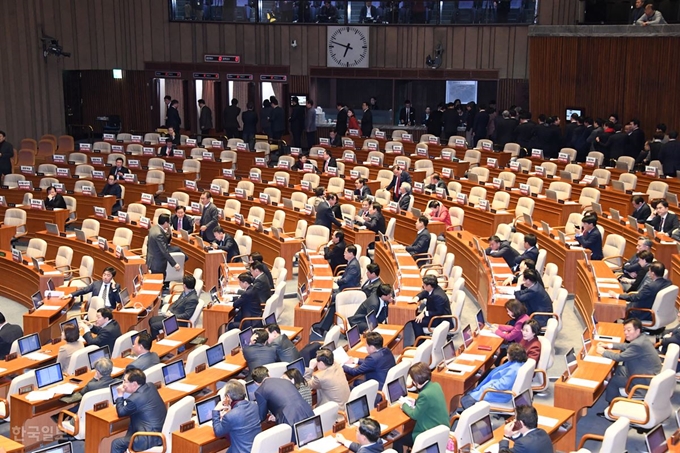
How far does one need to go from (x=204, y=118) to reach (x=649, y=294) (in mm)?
18158

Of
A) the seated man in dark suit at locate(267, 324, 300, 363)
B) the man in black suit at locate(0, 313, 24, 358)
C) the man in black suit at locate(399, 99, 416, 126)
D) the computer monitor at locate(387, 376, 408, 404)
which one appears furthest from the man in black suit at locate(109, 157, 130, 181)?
the computer monitor at locate(387, 376, 408, 404)

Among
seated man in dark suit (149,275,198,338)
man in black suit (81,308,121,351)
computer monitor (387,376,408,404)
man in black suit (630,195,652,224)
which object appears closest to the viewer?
computer monitor (387,376,408,404)

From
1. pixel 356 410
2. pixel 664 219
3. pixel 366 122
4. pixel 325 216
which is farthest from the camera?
pixel 366 122

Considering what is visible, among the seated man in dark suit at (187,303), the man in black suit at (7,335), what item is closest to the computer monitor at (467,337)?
the seated man in dark suit at (187,303)

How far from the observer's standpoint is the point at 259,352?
10469mm

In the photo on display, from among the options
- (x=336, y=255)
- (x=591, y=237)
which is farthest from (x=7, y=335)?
(x=591, y=237)

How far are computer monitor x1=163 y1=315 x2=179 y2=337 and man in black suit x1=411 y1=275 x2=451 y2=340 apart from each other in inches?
125

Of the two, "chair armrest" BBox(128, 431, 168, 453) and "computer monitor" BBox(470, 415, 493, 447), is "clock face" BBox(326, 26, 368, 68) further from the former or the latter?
"computer monitor" BBox(470, 415, 493, 447)

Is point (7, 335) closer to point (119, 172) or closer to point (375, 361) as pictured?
point (375, 361)

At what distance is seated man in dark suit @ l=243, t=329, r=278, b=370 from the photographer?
10445 millimetres

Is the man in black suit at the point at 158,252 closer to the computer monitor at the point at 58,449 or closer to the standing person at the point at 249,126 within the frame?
the computer monitor at the point at 58,449

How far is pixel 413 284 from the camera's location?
13305 millimetres

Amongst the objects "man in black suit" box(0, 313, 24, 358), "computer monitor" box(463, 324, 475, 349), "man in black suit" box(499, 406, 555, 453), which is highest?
"man in black suit" box(499, 406, 555, 453)

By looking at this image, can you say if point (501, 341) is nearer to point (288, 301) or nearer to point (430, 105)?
point (288, 301)
